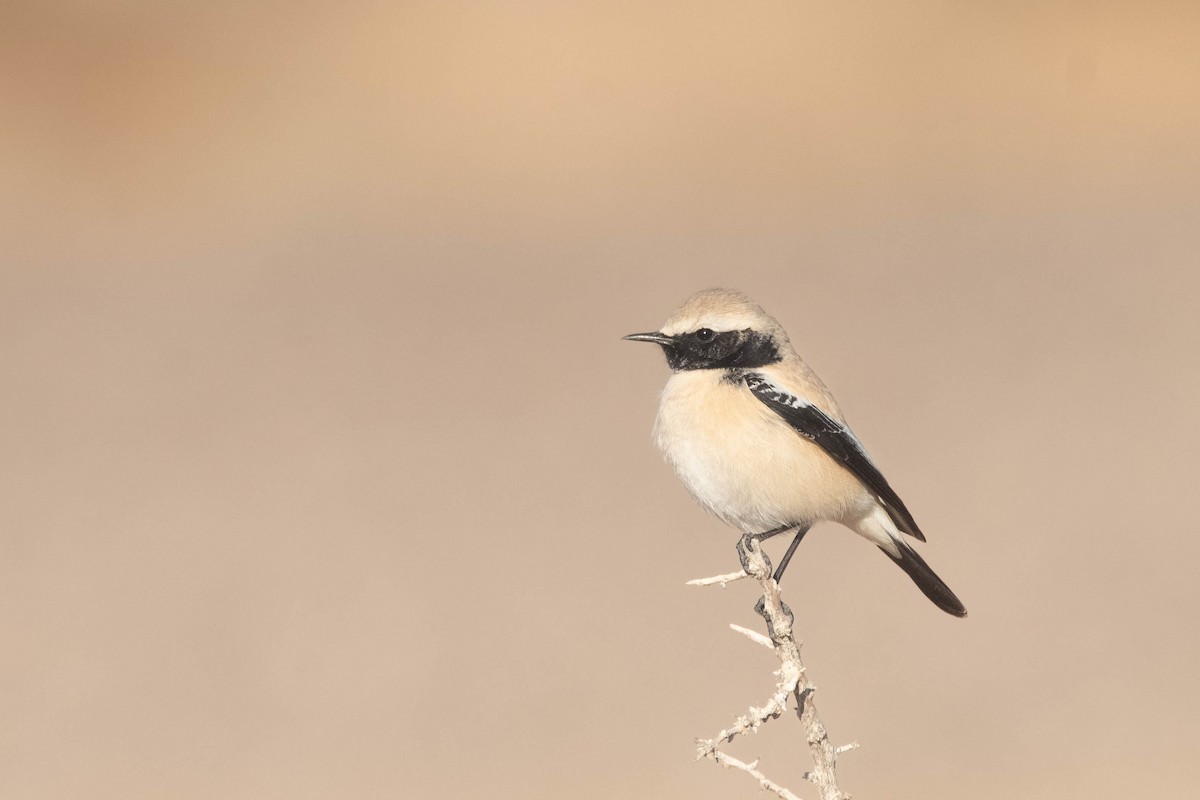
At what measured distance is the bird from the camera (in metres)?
5.10

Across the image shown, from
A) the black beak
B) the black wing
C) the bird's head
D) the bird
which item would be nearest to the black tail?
the bird

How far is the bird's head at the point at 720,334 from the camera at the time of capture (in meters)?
5.29

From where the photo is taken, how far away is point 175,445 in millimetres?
14469

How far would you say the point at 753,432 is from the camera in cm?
511

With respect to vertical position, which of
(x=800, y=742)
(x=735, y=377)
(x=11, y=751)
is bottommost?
(x=800, y=742)

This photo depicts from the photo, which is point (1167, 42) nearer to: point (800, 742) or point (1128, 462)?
point (1128, 462)

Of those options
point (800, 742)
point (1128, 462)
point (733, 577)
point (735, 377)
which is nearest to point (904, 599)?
point (800, 742)

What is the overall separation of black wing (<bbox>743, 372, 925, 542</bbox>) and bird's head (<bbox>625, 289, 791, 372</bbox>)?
0.47ft

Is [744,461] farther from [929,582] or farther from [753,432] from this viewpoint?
[929,582]

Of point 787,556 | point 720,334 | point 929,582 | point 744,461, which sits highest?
point 720,334

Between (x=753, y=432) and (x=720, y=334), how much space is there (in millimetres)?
434

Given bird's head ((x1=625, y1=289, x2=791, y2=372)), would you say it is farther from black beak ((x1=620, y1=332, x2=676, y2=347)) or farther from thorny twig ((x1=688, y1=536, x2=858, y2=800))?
thorny twig ((x1=688, y1=536, x2=858, y2=800))

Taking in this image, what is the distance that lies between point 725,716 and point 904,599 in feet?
7.42

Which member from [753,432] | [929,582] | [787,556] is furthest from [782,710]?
[929,582]
